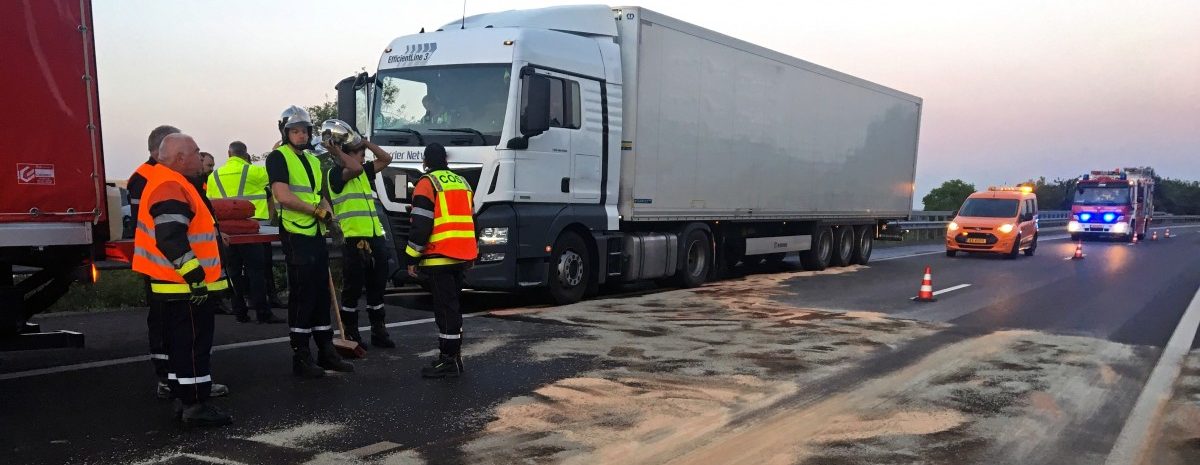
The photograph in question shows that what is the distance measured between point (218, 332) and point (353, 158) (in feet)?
8.34

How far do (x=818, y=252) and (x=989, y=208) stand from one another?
7.95 metres

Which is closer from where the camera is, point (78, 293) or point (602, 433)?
point (602, 433)

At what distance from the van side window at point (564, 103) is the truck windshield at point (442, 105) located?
1.90 ft

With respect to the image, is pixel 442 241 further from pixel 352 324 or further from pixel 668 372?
pixel 668 372

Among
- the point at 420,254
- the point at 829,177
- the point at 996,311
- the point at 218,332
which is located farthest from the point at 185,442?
the point at 829,177

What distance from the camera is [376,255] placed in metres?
7.48

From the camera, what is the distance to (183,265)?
4828 mm

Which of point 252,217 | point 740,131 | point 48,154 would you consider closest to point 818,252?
point 740,131

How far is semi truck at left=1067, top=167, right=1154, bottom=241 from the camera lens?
109 feet

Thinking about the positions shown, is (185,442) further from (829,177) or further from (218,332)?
(829,177)

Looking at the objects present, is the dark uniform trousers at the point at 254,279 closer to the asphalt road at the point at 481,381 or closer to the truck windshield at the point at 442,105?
the asphalt road at the point at 481,381

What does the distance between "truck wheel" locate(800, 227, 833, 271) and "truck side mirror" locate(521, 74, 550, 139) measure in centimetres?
893

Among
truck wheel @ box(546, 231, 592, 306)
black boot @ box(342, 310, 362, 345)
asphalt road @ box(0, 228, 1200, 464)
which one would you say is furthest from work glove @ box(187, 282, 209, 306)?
truck wheel @ box(546, 231, 592, 306)

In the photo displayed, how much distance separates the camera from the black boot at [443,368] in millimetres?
6527
